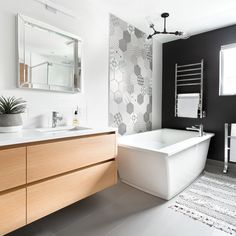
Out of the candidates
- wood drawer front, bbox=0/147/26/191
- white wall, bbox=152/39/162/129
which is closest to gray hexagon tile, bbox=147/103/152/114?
white wall, bbox=152/39/162/129

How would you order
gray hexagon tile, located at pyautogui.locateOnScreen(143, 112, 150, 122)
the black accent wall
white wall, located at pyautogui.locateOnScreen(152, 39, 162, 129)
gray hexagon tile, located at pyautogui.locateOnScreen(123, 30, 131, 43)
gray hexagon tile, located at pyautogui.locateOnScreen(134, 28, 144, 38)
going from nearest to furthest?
gray hexagon tile, located at pyautogui.locateOnScreen(123, 30, 131, 43)
the black accent wall
gray hexagon tile, located at pyautogui.locateOnScreen(134, 28, 144, 38)
gray hexagon tile, located at pyautogui.locateOnScreen(143, 112, 150, 122)
white wall, located at pyautogui.locateOnScreen(152, 39, 162, 129)

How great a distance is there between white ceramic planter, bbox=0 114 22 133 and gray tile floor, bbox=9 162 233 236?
2.72 feet

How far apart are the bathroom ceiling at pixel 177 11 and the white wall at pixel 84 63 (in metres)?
0.18

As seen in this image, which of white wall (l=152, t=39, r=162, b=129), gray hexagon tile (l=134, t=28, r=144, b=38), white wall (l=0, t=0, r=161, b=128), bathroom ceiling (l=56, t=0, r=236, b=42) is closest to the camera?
white wall (l=0, t=0, r=161, b=128)

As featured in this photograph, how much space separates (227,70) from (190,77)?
577mm

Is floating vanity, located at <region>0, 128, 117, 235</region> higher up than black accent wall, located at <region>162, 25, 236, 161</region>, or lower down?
lower down

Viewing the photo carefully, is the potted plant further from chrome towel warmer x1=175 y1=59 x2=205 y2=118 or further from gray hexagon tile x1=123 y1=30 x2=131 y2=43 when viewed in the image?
chrome towel warmer x1=175 y1=59 x2=205 y2=118

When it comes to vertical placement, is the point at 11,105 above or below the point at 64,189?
above

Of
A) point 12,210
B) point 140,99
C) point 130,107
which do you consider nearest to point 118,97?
point 130,107

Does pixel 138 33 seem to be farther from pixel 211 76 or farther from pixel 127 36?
pixel 211 76

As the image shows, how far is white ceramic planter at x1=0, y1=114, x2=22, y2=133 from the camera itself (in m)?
1.39

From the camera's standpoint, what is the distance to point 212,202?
188 cm

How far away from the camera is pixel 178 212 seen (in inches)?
Answer: 66.8

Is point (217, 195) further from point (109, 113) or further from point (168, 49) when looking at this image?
point (168, 49)
